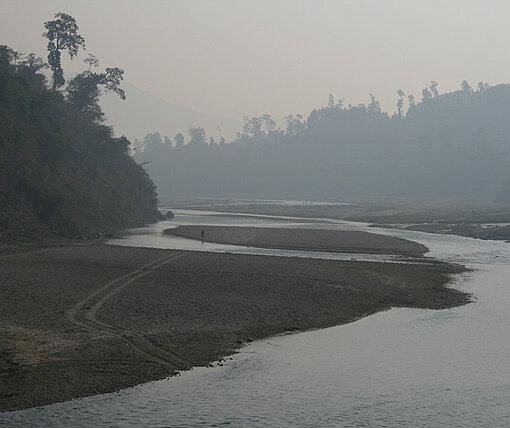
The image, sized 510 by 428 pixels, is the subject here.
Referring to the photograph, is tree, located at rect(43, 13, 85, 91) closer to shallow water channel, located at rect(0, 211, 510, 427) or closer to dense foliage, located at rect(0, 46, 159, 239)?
dense foliage, located at rect(0, 46, 159, 239)

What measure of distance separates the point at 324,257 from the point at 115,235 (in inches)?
1286

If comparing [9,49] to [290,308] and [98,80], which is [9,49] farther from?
[290,308]

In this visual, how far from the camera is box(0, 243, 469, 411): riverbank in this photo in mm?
22939

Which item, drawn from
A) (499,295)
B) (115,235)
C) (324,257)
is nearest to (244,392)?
(499,295)

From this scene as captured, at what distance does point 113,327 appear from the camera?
2844 centimetres

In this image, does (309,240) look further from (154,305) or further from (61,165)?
(154,305)

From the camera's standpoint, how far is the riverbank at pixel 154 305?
2294 cm

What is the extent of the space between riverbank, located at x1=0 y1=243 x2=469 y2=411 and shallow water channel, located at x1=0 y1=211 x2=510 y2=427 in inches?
48.0

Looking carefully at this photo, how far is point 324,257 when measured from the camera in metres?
57.5

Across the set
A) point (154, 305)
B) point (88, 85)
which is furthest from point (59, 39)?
point (154, 305)

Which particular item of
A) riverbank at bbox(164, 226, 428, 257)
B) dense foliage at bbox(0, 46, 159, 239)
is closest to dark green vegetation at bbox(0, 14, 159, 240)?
dense foliage at bbox(0, 46, 159, 239)

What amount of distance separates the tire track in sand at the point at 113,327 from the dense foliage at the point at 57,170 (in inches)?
1068

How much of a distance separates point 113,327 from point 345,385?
10800mm

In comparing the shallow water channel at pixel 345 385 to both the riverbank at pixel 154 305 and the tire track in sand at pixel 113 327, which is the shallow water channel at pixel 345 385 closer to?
the riverbank at pixel 154 305
